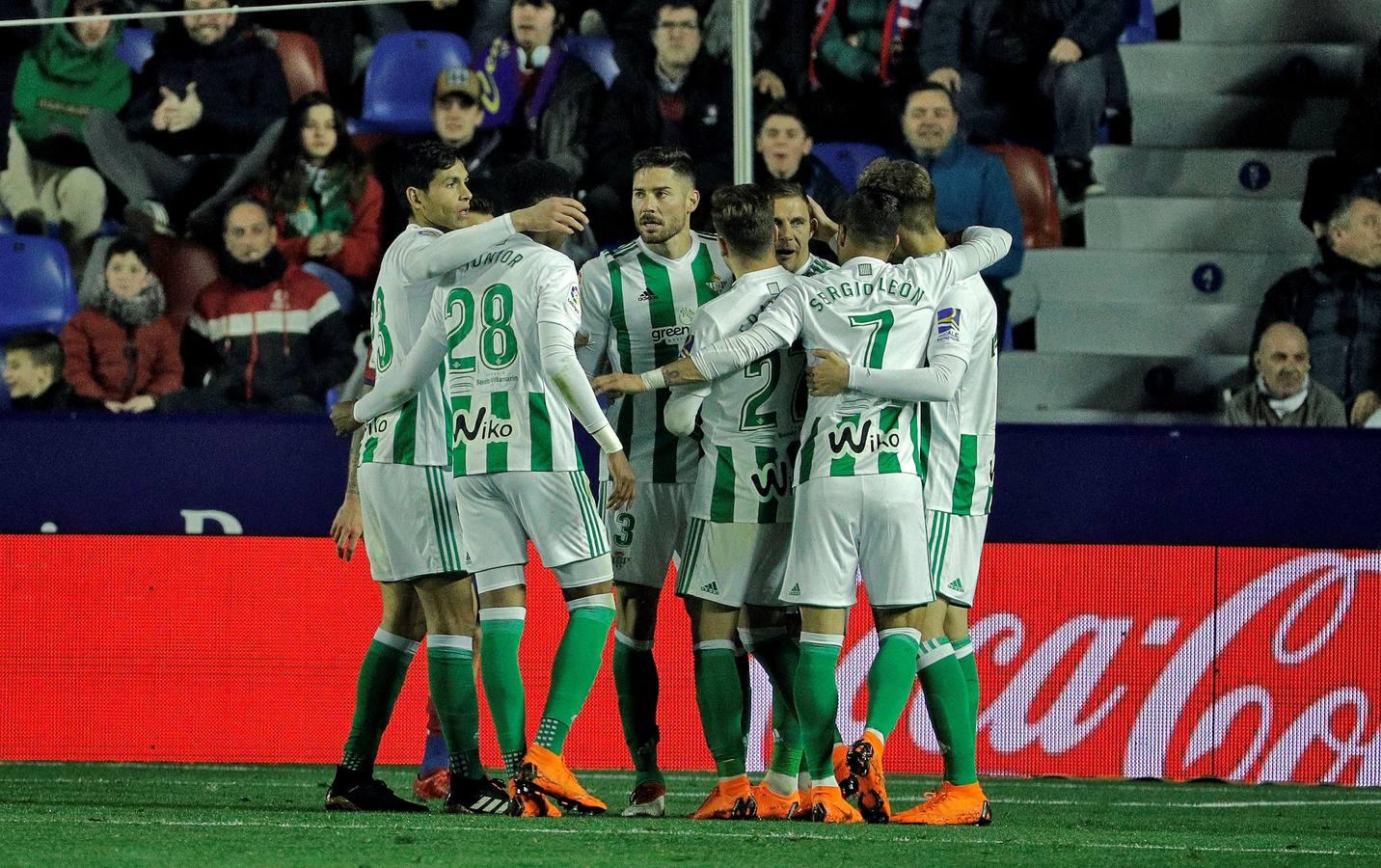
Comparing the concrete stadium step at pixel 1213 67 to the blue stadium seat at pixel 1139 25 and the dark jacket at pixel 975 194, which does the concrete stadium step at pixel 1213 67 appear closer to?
the blue stadium seat at pixel 1139 25

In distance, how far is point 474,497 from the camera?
5992 mm

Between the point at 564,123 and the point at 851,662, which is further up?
the point at 564,123

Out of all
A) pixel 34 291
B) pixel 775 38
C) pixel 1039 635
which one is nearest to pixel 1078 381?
pixel 775 38

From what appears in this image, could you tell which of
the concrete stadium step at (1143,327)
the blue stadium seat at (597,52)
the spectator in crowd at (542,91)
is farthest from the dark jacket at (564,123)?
the concrete stadium step at (1143,327)

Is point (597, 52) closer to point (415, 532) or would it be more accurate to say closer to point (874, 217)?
point (874, 217)

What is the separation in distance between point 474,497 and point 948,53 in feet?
21.7

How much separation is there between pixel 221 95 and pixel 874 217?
283 inches

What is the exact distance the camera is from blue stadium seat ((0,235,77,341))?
1167cm

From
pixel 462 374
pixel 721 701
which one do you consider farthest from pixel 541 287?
pixel 721 701

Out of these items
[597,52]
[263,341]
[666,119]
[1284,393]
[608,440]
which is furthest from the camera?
[597,52]

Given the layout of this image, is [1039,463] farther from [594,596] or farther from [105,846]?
[105,846]

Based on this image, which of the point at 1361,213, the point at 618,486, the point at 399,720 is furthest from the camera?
the point at 1361,213

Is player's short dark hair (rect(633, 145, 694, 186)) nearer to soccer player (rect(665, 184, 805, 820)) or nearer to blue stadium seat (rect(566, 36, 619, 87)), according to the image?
soccer player (rect(665, 184, 805, 820))

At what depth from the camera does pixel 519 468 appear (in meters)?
5.90
